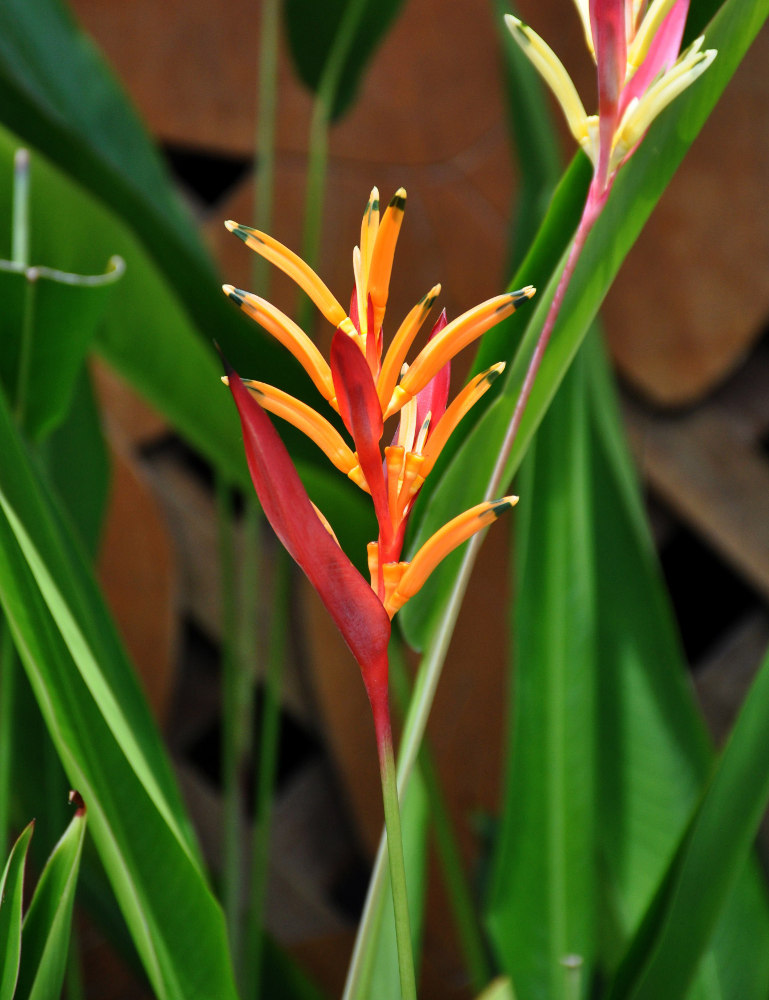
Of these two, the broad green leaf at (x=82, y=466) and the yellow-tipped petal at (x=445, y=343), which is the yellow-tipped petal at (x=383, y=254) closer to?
the yellow-tipped petal at (x=445, y=343)

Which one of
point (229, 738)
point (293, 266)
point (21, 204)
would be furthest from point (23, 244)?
point (229, 738)

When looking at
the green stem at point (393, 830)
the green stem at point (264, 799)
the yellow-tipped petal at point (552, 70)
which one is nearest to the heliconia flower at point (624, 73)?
the yellow-tipped petal at point (552, 70)

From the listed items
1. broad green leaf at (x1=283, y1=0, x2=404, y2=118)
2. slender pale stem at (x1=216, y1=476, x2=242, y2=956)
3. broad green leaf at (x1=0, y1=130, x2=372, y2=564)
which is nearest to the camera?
broad green leaf at (x1=0, y1=130, x2=372, y2=564)

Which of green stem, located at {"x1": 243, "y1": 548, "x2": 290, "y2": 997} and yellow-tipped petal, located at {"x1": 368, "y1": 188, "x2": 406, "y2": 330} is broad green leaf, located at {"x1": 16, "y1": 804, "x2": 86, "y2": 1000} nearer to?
yellow-tipped petal, located at {"x1": 368, "y1": 188, "x2": 406, "y2": 330}

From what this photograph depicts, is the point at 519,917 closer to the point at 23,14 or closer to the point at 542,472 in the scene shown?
the point at 542,472

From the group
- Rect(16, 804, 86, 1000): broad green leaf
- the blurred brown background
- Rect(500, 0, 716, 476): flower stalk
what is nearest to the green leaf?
Rect(16, 804, 86, 1000): broad green leaf
